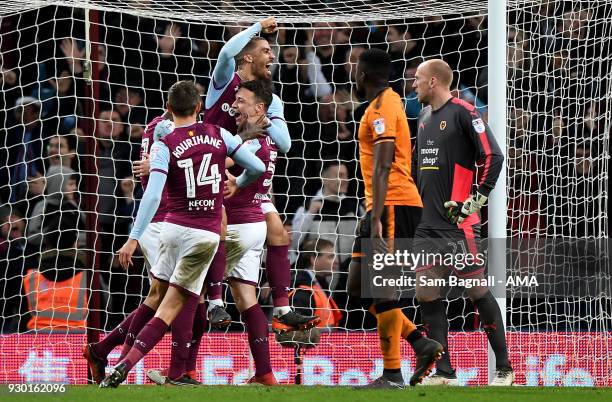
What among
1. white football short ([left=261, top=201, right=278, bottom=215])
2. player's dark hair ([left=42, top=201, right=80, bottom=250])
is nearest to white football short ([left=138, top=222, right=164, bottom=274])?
white football short ([left=261, top=201, right=278, bottom=215])

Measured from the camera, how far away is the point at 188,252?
671cm

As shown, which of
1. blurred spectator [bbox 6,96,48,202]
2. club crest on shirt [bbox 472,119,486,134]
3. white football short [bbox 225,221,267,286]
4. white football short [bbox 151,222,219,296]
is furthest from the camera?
blurred spectator [bbox 6,96,48,202]

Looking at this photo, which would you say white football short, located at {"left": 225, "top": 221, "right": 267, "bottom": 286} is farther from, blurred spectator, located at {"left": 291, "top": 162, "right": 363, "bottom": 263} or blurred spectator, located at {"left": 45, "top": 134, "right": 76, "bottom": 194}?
blurred spectator, located at {"left": 45, "top": 134, "right": 76, "bottom": 194}

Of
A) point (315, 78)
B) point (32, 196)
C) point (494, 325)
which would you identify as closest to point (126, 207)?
point (32, 196)

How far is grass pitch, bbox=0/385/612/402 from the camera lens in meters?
5.93

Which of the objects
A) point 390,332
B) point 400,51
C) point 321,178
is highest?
point 400,51

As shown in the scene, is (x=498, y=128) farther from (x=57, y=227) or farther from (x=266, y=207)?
(x=57, y=227)

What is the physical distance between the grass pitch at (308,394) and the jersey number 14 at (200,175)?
116 centimetres

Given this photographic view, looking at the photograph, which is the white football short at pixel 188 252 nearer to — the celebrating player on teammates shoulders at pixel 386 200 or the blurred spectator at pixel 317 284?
the celebrating player on teammates shoulders at pixel 386 200

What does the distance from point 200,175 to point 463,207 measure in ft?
5.22

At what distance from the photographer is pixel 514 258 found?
9.10 m

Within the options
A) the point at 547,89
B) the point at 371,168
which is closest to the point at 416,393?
the point at 371,168

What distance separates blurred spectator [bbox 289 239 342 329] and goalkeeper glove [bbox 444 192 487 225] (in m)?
2.53

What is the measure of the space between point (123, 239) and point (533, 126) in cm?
368
